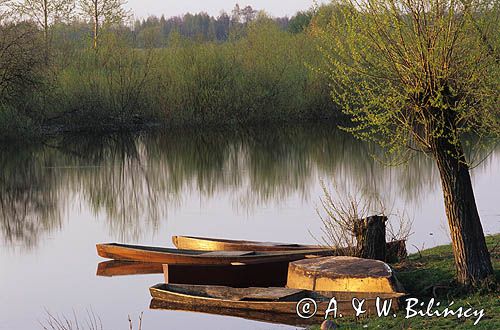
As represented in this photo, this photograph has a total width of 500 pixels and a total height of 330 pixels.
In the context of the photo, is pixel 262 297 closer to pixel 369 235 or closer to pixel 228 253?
pixel 369 235

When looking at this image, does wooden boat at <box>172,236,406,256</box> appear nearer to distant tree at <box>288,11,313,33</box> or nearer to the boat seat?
the boat seat

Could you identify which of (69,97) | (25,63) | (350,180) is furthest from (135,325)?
(69,97)

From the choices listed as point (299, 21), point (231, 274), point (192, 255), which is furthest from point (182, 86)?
point (231, 274)

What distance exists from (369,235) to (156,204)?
1074 cm

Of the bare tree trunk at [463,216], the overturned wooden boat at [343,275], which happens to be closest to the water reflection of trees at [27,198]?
the overturned wooden boat at [343,275]

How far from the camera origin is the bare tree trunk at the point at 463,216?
10867 mm

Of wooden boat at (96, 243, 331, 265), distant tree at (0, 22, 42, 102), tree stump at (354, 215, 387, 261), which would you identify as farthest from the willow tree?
distant tree at (0, 22, 42, 102)

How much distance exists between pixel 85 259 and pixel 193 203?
6.25m

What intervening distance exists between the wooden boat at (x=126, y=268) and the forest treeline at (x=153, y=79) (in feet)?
81.8

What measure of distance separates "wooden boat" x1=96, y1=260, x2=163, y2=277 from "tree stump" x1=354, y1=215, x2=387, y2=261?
3.84 m

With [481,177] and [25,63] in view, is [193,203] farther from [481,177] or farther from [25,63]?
[25,63]

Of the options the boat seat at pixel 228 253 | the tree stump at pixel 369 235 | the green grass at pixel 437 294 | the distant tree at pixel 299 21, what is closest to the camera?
the green grass at pixel 437 294

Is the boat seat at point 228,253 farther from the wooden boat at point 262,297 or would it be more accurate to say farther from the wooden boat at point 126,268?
the wooden boat at point 262,297

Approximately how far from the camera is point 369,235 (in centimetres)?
1320
